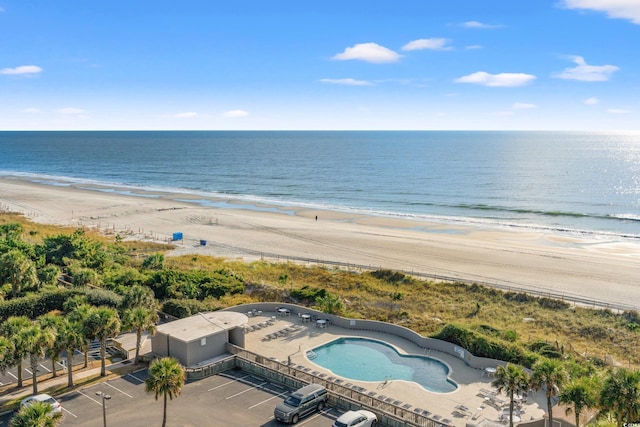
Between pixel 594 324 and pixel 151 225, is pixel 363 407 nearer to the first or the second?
pixel 594 324

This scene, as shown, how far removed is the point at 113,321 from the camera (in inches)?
1091

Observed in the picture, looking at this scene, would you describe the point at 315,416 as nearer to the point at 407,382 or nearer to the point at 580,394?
the point at 407,382

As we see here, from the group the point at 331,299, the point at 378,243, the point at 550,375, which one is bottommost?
the point at 378,243

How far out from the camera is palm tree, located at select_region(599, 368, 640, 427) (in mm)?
17672

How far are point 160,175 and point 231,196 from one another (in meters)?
50.6

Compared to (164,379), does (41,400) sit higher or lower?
lower

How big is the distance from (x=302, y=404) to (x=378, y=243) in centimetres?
4915

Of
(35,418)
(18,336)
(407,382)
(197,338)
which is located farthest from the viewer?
(197,338)

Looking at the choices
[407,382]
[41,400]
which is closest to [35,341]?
[41,400]

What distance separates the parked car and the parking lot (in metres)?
0.36

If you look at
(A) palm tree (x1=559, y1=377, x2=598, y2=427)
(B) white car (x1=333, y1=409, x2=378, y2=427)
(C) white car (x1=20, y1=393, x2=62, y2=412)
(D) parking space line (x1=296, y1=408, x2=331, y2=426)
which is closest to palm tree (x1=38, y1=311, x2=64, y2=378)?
(C) white car (x1=20, y1=393, x2=62, y2=412)

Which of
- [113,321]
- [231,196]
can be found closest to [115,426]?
[113,321]

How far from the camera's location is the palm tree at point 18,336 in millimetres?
24594

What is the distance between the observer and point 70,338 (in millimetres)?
26188
